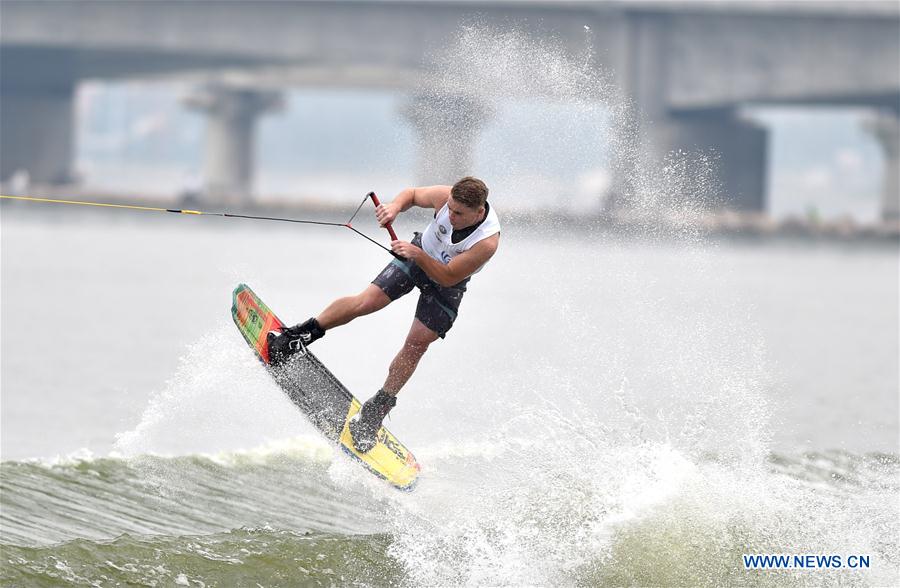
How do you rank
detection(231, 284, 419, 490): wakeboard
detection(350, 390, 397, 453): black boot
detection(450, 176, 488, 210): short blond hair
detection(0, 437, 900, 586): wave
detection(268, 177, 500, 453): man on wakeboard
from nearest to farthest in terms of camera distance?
detection(0, 437, 900, 586): wave, detection(450, 176, 488, 210): short blond hair, detection(268, 177, 500, 453): man on wakeboard, detection(350, 390, 397, 453): black boot, detection(231, 284, 419, 490): wakeboard

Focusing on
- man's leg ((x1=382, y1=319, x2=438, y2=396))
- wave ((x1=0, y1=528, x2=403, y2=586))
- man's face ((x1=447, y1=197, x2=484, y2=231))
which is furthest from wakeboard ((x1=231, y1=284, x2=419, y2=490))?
man's face ((x1=447, y1=197, x2=484, y2=231))

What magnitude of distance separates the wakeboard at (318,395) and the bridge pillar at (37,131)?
72434mm

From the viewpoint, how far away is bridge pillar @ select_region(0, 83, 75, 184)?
8062 cm

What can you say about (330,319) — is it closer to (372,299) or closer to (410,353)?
(372,299)

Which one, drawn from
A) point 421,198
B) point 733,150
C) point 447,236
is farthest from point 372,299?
point 733,150

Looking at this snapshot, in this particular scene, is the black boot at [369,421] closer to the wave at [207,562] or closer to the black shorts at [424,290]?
the black shorts at [424,290]

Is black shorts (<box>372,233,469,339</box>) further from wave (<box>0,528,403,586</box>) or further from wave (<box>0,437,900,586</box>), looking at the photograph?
wave (<box>0,528,403,586</box>)

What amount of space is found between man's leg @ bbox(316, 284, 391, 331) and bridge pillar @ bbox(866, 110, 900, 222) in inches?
Result: 2692

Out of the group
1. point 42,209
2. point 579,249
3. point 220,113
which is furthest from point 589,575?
point 220,113

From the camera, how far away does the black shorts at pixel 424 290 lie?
35.4ft

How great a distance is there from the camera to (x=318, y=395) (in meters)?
11.5

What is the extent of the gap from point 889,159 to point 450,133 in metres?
59.4

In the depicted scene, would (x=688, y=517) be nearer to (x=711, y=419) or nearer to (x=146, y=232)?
(x=711, y=419)

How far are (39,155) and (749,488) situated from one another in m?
76.0
